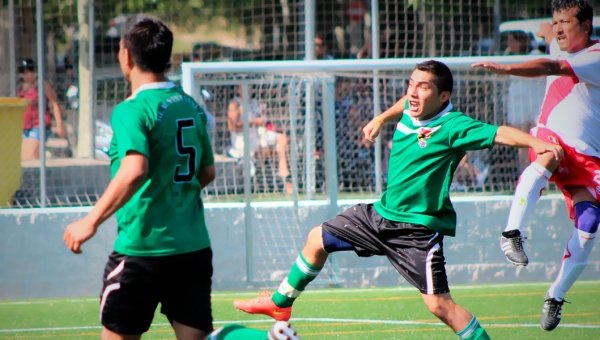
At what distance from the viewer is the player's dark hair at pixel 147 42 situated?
5023 mm

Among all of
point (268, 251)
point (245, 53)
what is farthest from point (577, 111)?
point (245, 53)

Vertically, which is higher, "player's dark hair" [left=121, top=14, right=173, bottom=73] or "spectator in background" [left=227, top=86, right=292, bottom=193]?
"player's dark hair" [left=121, top=14, right=173, bottom=73]

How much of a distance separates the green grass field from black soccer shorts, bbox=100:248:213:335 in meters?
3.09

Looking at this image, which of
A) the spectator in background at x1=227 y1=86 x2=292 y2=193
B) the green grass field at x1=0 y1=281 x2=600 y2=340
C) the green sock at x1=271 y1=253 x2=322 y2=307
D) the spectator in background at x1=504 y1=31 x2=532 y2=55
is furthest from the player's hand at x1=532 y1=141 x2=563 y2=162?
the spectator in background at x1=504 y1=31 x2=532 y2=55

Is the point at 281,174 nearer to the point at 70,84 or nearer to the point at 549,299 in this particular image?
the point at 70,84

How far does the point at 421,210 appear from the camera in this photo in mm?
6633

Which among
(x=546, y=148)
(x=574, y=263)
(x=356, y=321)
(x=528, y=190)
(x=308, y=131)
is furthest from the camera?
(x=308, y=131)

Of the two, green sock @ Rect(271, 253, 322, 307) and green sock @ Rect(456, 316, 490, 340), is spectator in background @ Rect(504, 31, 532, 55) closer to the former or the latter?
green sock @ Rect(271, 253, 322, 307)

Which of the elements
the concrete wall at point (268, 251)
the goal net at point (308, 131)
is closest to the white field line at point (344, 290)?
the concrete wall at point (268, 251)

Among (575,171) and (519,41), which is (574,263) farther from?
(519,41)

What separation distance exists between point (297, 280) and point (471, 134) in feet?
4.64

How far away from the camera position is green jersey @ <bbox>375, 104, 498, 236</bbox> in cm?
659

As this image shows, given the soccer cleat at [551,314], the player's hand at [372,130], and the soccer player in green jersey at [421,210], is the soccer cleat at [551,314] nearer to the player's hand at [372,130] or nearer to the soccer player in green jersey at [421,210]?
the soccer player in green jersey at [421,210]

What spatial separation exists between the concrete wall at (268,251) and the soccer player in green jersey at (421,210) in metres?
4.65
